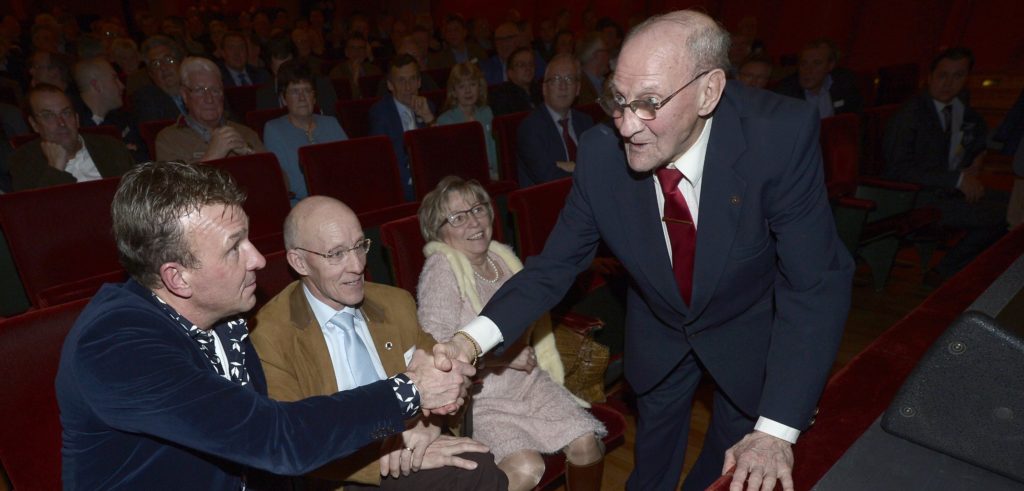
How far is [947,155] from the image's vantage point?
4320 millimetres

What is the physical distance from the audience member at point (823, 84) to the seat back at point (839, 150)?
3.11 feet

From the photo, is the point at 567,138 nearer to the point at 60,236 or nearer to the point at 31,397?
the point at 60,236

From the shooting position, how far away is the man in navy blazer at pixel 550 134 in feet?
13.0

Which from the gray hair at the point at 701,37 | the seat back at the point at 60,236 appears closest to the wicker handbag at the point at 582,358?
the gray hair at the point at 701,37

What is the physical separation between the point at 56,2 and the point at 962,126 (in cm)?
1716

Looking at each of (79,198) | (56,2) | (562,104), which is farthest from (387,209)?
(56,2)

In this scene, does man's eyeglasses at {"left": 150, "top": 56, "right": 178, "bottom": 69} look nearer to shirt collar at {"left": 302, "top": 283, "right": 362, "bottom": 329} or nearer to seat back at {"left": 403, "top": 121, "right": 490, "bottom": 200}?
seat back at {"left": 403, "top": 121, "right": 490, "bottom": 200}

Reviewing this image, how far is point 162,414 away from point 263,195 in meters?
2.13

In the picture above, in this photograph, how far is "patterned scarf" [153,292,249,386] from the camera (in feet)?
4.22

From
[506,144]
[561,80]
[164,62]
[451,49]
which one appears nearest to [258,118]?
[164,62]

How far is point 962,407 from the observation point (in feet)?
3.25

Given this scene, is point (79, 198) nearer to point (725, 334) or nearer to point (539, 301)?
point (539, 301)

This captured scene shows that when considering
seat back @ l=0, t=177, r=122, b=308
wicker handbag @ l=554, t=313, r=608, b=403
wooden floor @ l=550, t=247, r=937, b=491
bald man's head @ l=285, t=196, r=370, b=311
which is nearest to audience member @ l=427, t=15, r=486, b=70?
wooden floor @ l=550, t=247, r=937, b=491

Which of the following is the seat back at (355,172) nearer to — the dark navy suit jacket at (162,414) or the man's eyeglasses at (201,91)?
the man's eyeglasses at (201,91)
